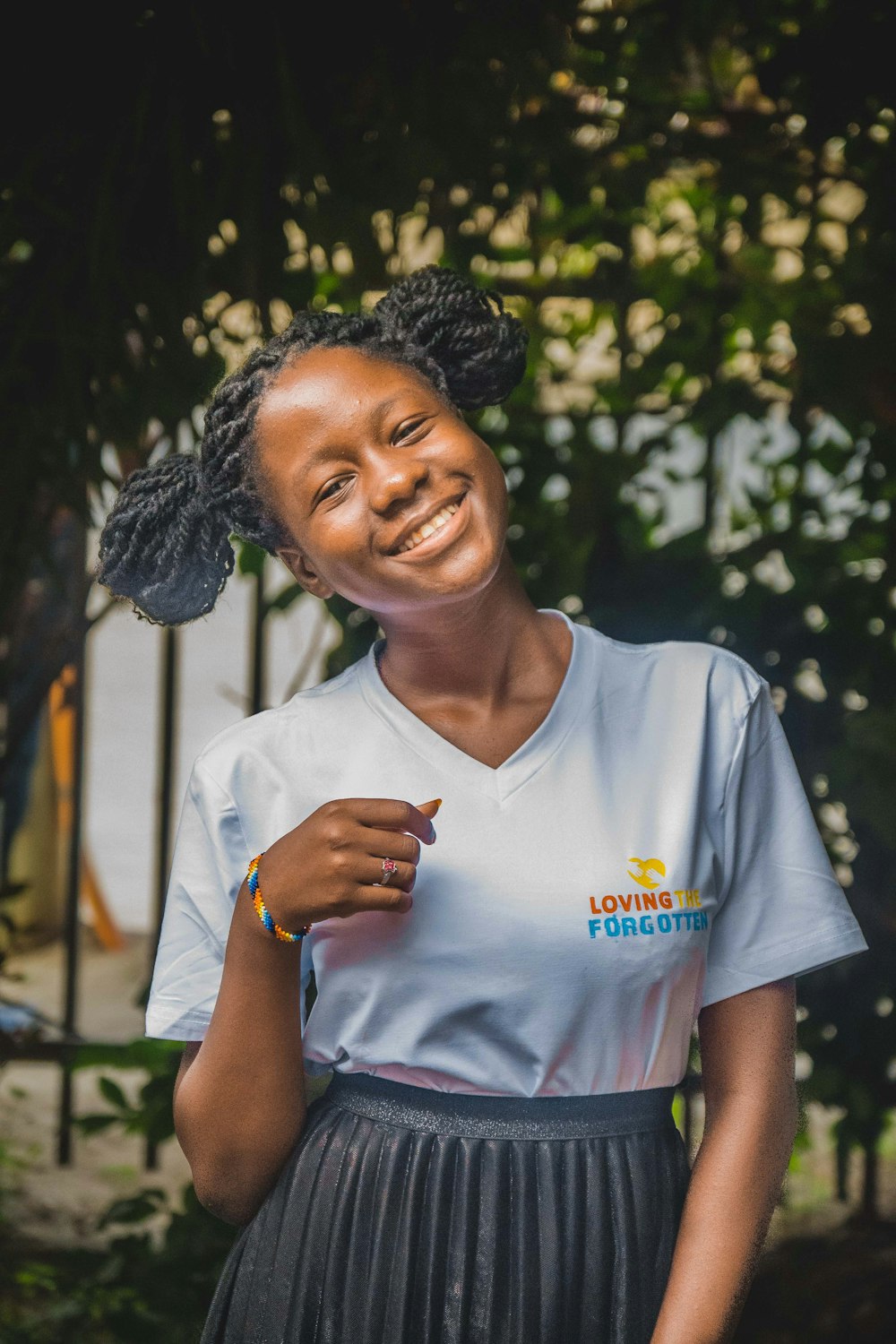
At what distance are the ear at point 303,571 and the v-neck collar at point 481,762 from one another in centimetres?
10

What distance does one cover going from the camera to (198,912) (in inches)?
52.4

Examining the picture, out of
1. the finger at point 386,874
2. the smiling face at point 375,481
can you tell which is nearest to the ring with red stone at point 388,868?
the finger at point 386,874

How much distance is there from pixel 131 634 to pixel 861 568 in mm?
3946

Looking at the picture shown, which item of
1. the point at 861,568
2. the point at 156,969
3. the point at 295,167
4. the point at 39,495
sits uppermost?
the point at 295,167

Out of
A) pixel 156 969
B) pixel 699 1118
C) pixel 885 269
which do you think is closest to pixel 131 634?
pixel 699 1118

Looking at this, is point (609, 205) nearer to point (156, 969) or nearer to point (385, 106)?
point (385, 106)

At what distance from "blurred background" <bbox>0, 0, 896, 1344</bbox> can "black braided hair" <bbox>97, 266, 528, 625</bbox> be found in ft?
1.72

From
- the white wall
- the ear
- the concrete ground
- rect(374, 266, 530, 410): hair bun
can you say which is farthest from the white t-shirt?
the white wall

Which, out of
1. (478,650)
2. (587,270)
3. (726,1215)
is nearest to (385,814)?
(478,650)

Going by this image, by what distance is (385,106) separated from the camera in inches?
79.4

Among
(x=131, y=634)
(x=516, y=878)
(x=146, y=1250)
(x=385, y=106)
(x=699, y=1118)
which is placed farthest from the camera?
(x=131, y=634)

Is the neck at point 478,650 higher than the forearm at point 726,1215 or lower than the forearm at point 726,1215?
higher

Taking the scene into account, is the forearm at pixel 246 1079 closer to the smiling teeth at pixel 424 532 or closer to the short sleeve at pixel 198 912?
the short sleeve at pixel 198 912

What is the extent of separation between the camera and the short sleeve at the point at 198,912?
4.31 ft
